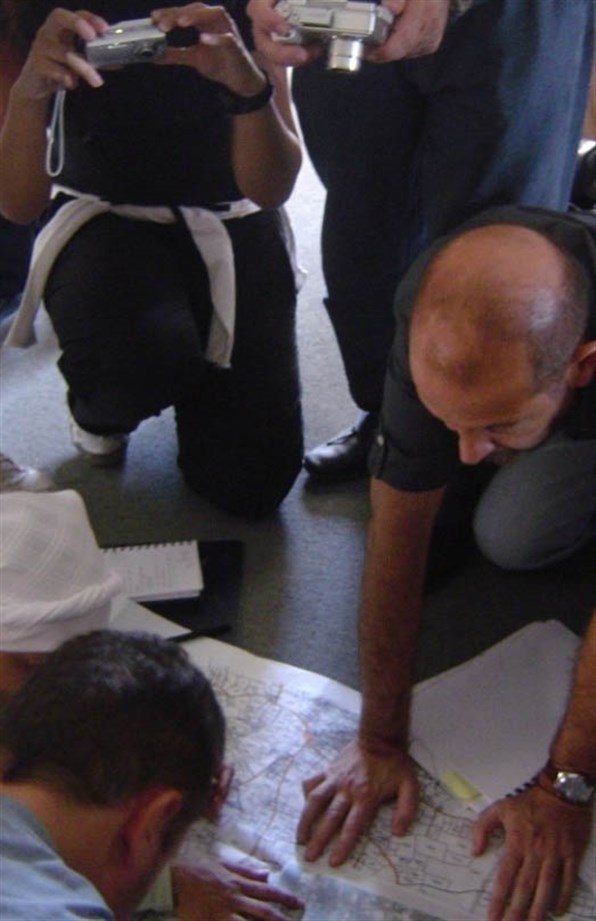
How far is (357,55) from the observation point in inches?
37.8

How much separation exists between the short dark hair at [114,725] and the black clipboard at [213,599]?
401 mm

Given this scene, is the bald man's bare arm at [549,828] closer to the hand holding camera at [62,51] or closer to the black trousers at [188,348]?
the black trousers at [188,348]

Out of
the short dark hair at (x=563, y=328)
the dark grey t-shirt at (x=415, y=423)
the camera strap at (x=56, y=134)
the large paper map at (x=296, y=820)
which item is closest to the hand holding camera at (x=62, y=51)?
the camera strap at (x=56, y=134)

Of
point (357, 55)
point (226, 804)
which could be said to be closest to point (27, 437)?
point (226, 804)

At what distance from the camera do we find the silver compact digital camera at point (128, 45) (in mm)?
1074

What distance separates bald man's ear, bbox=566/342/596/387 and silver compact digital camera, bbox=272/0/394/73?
0.32 metres

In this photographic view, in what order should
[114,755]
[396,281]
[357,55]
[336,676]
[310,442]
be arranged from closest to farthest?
[114,755]
[357,55]
[336,676]
[396,281]
[310,442]

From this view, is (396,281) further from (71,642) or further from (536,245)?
(71,642)

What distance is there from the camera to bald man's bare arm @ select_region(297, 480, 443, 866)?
99cm

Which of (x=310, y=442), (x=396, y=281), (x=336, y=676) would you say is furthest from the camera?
(x=310, y=442)

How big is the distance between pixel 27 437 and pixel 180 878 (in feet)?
2.77

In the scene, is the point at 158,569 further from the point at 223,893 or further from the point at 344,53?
the point at 344,53

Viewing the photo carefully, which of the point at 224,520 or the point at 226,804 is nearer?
the point at 226,804

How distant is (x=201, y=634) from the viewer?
1.22 meters
